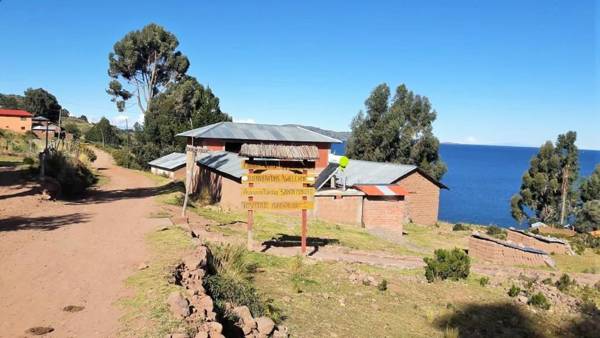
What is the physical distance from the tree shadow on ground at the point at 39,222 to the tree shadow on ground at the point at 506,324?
39.4ft

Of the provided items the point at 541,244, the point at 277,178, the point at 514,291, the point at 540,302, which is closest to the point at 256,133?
the point at 541,244

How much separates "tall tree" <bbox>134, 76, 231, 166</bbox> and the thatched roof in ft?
125

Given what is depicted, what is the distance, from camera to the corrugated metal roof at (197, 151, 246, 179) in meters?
25.6

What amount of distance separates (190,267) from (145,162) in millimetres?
44805

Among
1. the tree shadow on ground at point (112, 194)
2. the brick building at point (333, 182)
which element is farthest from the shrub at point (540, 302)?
the tree shadow on ground at point (112, 194)

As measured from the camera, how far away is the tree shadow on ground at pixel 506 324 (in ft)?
34.1

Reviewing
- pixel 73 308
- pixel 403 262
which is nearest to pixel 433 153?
pixel 403 262

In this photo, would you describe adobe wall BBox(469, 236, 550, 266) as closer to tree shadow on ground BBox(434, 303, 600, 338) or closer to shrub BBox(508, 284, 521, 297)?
shrub BBox(508, 284, 521, 297)

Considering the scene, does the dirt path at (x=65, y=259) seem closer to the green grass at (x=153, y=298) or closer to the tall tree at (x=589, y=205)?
the green grass at (x=153, y=298)

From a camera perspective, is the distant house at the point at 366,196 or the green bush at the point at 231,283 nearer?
the green bush at the point at 231,283

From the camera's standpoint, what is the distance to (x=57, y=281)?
354 inches

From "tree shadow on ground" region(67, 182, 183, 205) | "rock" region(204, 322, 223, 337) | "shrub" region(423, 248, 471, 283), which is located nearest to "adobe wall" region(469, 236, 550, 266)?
"shrub" region(423, 248, 471, 283)

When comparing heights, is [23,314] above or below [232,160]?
below

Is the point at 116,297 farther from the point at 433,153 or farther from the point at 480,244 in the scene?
the point at 433,153
